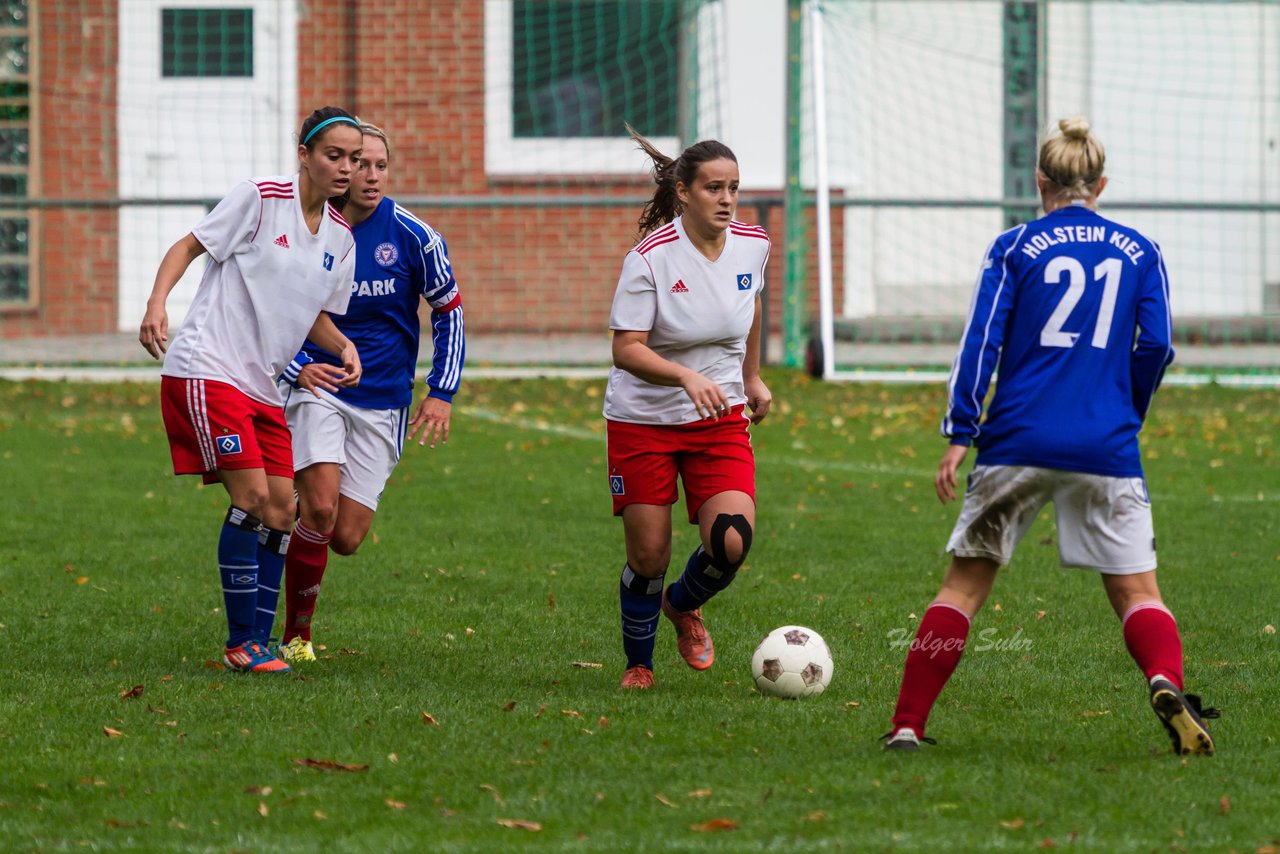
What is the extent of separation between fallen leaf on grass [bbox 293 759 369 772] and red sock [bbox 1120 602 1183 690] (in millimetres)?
1962

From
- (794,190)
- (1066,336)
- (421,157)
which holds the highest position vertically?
(421,157)

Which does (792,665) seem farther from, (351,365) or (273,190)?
(273,190)

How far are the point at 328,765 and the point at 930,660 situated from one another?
5.08ft

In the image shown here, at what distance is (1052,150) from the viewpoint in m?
4.55

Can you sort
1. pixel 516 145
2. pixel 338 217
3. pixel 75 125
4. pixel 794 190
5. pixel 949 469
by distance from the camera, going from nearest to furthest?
pixel 949 469, pixel 338 217, pixel 794 190, pixel 75 125, pixel 516 145

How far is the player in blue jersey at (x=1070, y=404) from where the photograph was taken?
4.44 meters

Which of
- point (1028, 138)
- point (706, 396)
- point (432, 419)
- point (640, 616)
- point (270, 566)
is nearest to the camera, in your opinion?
point (706, 396)

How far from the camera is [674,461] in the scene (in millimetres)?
5703

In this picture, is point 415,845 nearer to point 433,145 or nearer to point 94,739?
point 94,739

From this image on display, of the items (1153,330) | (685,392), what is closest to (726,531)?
(685,392)

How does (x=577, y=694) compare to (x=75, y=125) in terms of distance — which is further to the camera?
(x=75, y=125)

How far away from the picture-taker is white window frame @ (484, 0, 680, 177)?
18531mm

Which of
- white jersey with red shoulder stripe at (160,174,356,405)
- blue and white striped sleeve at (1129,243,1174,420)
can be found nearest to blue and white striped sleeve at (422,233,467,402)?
white jersey with red shoulder stripe at (160,174,356,405)

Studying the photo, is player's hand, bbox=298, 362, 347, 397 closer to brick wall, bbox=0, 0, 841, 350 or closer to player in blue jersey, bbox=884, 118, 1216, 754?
player in blue jersey, bbox=884, 118, 1216, 754
